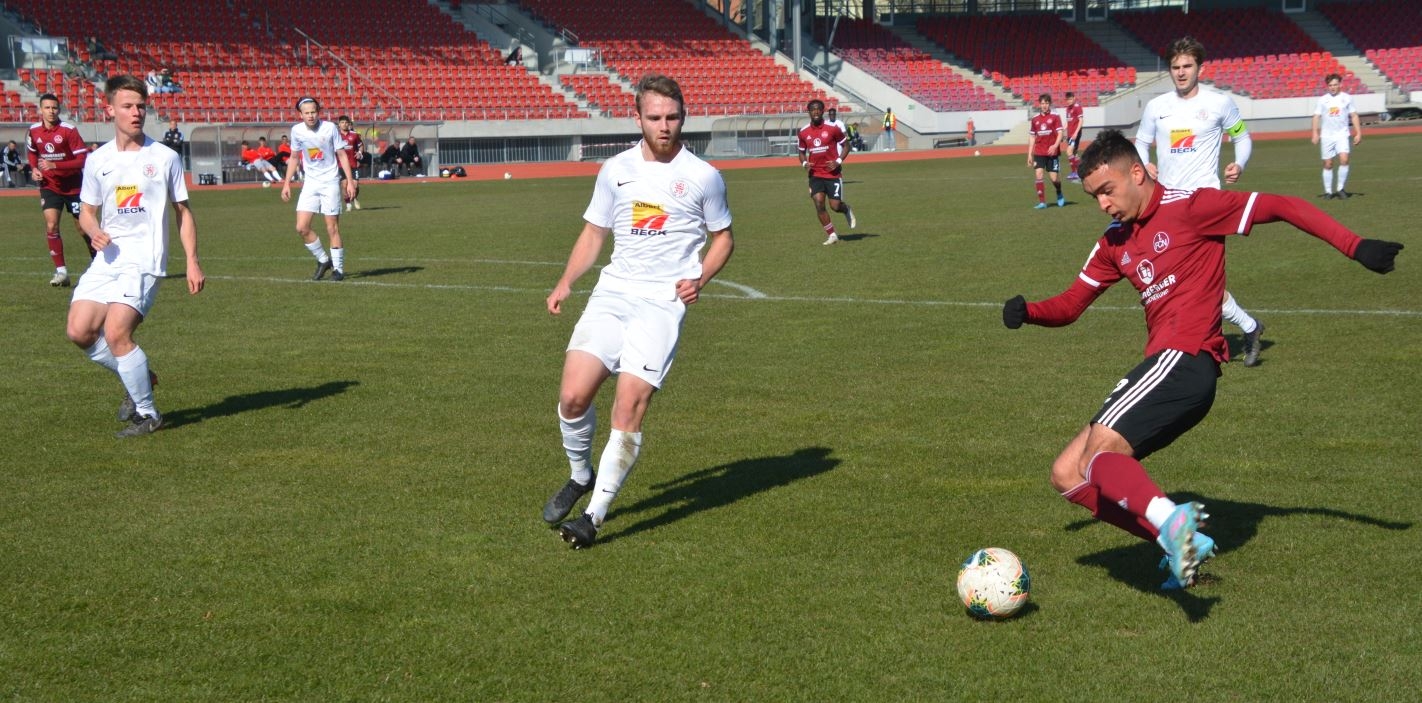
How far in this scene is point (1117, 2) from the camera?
70.1 meters

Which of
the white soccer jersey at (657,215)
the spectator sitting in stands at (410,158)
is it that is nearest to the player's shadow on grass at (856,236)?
the white soccer jersey at (657,215)

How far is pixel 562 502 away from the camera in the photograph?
6.42 meters

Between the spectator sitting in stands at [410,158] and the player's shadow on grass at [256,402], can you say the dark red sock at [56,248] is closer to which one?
the player's shadow on grass at [256,402]

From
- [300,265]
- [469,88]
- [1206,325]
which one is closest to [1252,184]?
[300,265]

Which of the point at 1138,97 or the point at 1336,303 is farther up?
the point at 1138,97

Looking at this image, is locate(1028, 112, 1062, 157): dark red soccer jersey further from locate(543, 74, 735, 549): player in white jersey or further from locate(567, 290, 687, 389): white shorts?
locate(567, 290, 687, 389): white shorts

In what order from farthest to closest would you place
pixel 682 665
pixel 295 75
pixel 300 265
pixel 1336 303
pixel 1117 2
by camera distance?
pixel 1117 2 → pixel 295 75 → pixel 300 265 → pixel 1336 303 → pixel 682 665

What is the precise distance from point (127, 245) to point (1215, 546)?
6797 millimetres

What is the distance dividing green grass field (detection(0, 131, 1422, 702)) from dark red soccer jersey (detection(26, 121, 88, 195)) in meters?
3.87

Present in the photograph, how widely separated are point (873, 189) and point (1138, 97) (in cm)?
3284

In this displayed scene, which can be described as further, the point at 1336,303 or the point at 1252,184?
the point at 1252,184

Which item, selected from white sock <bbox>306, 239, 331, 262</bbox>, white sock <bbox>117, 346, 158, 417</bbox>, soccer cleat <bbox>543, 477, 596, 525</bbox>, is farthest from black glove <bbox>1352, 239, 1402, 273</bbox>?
white sock <bbox>306, 239, 331, 262</bbox>

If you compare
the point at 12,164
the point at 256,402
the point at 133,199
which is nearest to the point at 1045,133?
the point at 256,402

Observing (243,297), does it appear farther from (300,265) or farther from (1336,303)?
(1336,303)
